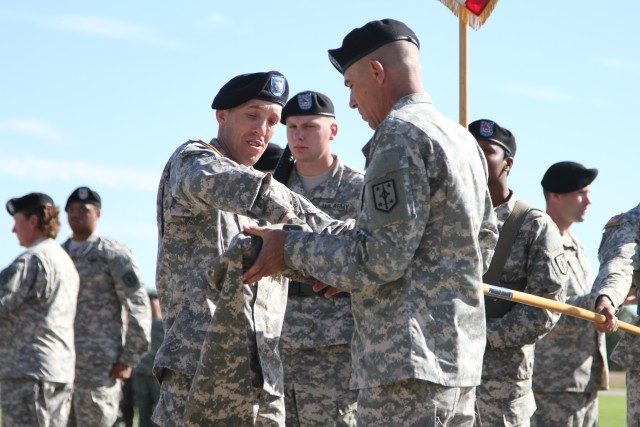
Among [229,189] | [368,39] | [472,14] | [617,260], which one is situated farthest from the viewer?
[617,260]

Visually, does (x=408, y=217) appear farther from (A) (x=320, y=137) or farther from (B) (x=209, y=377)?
(A) (x=320, y=137)

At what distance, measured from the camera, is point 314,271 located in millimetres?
4180

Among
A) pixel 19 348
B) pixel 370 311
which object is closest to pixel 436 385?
pixel 370 311

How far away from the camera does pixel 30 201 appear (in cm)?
1091

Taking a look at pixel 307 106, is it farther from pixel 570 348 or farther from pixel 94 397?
pixel 94 397

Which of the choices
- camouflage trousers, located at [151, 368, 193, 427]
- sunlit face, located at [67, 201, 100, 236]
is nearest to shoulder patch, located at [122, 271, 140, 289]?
sunlit face, located at [67, 201, 100, 236]

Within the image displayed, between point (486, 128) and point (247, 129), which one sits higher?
point (486, 128)

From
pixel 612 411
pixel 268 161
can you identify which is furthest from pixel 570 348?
pixel 612 411

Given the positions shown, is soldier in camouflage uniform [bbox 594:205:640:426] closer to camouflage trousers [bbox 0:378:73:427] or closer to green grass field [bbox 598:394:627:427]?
camouflage trousers [bbox 0:378:73:427]

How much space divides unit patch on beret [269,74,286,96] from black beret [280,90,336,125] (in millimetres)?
2134

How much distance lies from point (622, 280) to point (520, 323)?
3.07 feet

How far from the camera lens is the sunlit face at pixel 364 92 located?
439 centimetres

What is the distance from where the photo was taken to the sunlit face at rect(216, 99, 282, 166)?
5348 mm

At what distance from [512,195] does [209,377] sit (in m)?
3.16
